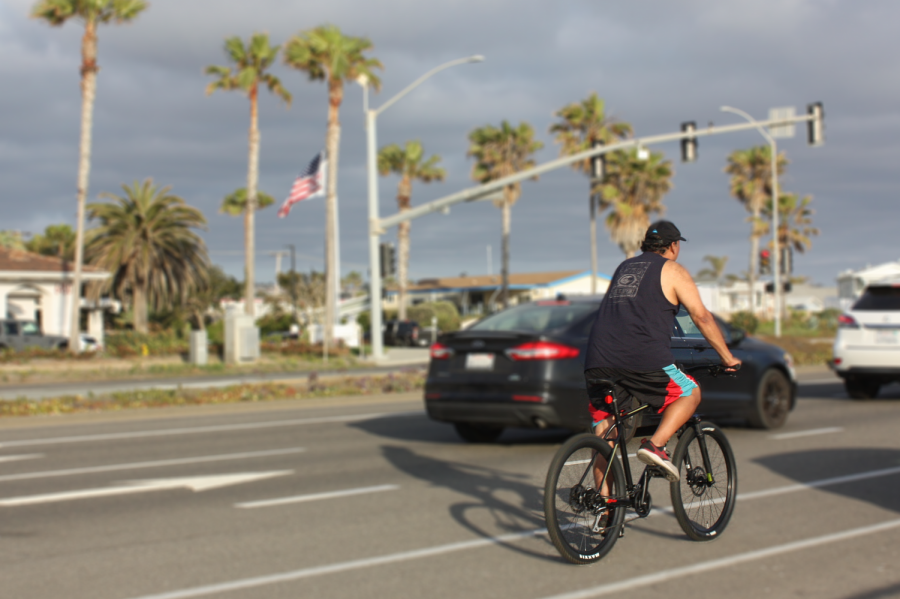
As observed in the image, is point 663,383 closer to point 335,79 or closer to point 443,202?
point 443,202

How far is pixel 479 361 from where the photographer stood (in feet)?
9.64

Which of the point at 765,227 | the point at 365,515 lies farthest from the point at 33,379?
the point at 765,227

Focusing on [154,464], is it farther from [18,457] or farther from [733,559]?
[733,559]

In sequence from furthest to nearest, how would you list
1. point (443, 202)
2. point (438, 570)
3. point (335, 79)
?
point (438, 570) → point (335, 79) → point (443, 202)

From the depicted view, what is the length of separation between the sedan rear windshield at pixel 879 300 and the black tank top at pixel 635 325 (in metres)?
1.83

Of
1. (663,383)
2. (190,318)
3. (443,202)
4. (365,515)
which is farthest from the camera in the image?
(190,318)

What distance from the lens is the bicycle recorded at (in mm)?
970

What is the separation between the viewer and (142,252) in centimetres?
5416

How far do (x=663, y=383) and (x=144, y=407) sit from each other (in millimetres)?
24024

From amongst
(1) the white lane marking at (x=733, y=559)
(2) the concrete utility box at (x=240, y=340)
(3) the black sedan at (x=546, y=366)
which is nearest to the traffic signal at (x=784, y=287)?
(3) the black sedan at (x=546, y=366)

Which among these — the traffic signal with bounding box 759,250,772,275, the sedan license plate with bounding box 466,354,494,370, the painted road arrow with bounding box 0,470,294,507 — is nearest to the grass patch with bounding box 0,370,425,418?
the painted road arrow with bounding box 0,470,294,507

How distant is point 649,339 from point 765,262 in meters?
1.75

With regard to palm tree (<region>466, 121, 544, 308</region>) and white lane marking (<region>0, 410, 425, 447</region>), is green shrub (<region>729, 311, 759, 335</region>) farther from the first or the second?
palm tree (<region>466, 121, 544, 308</region>)

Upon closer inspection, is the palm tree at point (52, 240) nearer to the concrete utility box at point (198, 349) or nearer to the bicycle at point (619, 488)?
the concrete utility box at point (198, 349)
